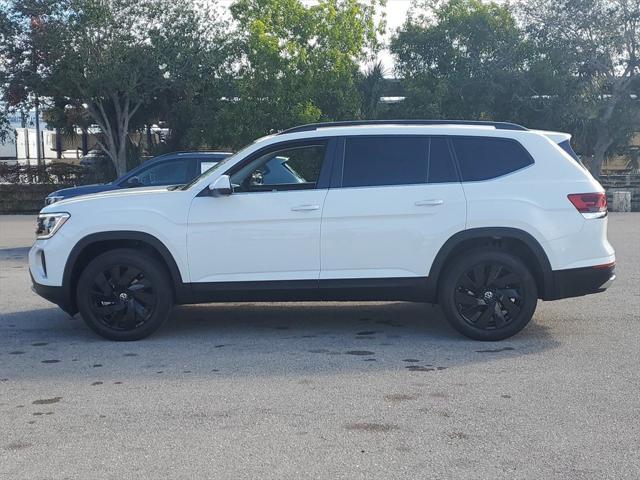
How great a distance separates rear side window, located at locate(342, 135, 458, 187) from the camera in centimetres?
703

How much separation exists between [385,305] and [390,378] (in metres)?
2.89

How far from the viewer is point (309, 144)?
7250 mm

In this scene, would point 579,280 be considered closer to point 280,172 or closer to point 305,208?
point 305,208

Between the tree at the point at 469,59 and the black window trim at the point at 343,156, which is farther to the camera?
the tree at the point at 469,59

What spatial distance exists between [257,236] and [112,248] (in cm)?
141

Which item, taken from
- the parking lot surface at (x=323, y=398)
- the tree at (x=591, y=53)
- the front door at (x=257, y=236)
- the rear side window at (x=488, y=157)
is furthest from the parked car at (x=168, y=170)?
the tree at (x=591, y=53)

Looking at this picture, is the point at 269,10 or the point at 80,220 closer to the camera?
the point at 80,220

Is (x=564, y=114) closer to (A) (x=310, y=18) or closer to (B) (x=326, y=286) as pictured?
(A) (x=310, y=18)

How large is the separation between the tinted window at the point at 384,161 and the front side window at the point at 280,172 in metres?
0.29

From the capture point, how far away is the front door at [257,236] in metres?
6.91

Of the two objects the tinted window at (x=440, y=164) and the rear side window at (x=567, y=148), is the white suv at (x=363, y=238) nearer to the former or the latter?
the tinted window at (x=440, y=164)

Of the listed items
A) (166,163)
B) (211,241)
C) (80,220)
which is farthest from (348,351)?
(166,163)

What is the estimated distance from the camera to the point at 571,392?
18.1 feet

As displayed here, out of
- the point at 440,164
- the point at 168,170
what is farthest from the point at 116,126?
the point at 440,164
